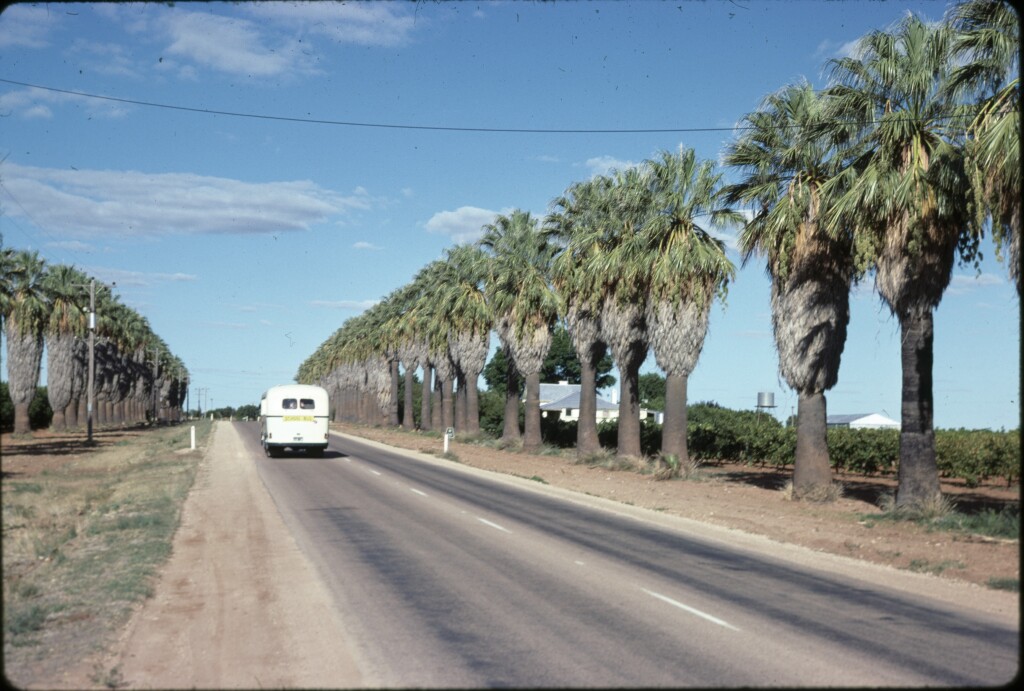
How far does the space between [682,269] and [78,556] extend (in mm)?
22290

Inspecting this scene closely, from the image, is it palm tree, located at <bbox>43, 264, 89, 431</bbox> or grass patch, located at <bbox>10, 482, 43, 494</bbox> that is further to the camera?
palm tree, located at <bbox>43, 264, 89, 431</bbox>

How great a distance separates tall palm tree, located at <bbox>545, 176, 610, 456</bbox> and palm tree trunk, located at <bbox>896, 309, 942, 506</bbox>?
17135mm

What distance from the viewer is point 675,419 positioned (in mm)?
34812

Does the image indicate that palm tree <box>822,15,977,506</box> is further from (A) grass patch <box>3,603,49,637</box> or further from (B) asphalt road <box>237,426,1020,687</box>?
(A) grass patch <box>3,603,49,637</box>

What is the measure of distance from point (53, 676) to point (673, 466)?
1069 inches

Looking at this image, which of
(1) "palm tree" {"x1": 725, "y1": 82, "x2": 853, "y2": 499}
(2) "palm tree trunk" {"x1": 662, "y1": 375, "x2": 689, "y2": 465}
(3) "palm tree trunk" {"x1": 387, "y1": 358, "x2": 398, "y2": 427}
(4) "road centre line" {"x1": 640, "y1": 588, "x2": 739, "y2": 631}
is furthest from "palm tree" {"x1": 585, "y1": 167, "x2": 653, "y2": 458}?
(3) "palm tree trunk" {"x1": 387, "y1": 358, "x2": 398, "y2": 427}

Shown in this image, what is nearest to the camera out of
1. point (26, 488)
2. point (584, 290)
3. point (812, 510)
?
point (812, 510)

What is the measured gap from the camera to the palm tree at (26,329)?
2456 inches

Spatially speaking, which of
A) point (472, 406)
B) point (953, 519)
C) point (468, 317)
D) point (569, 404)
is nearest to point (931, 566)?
point (953, 519)

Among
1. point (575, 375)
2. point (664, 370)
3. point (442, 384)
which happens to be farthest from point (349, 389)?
point (664, 370)

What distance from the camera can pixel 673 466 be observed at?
33.8m

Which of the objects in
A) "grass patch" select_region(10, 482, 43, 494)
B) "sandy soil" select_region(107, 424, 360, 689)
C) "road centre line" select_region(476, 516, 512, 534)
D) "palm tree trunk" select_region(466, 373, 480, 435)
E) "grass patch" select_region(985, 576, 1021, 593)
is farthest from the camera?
"palm tree trunk" select_region(466, 373, 480, 435)

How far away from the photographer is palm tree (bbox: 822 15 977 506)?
66.8ft

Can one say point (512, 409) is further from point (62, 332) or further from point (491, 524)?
point (62, 332)
